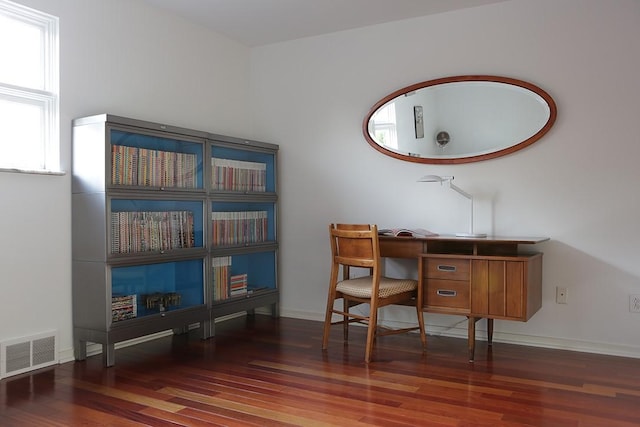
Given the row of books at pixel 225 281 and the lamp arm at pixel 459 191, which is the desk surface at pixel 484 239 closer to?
the lamp arm at pixel 459 191

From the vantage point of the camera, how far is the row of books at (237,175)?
413cm

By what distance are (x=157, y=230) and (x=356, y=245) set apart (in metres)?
1.27

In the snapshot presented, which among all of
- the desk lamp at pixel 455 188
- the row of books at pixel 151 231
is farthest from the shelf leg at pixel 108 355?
the desk lamp at pixel 455 188

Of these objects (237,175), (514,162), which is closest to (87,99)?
(237,175)

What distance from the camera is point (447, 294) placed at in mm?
3521

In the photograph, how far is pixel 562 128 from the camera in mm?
3738

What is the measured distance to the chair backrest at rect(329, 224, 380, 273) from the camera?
346cm

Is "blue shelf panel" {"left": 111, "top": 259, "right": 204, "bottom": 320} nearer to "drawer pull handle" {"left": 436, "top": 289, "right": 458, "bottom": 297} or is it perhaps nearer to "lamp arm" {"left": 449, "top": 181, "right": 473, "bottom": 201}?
"drawer pull handle" {"left": 436, "top": 289, "right": 458, "bottom": 297}

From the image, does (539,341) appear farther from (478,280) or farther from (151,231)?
(151,231)

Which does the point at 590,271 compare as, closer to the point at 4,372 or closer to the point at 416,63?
the point at 416,63

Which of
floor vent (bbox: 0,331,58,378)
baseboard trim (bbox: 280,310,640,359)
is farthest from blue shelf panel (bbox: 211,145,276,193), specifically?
floor vent (bbox: 0,331,58,378)

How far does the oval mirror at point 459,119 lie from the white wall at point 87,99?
1.39 m

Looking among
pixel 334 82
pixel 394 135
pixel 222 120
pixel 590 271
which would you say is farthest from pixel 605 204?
pixel 222 120

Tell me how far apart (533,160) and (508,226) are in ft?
1.55
